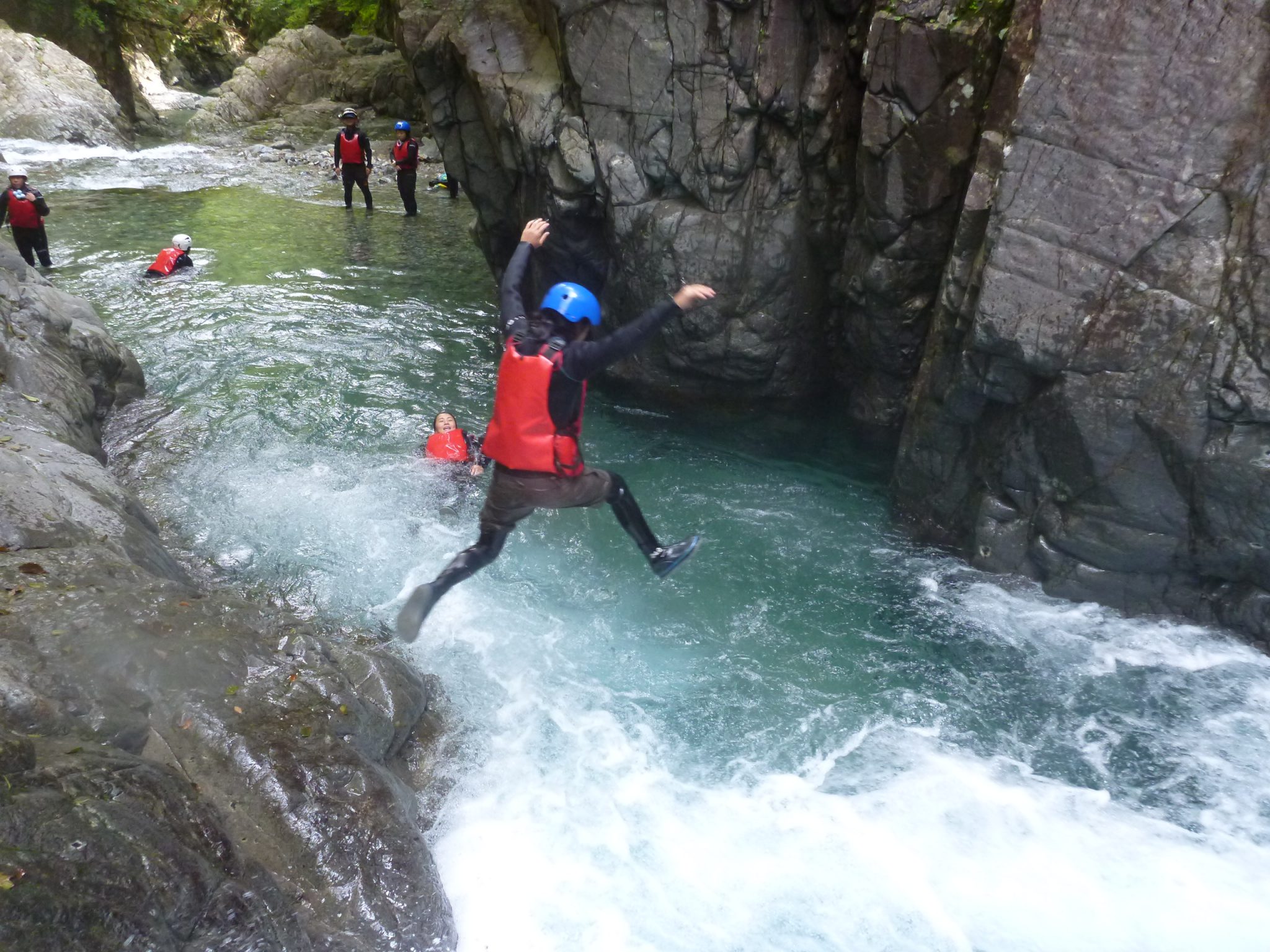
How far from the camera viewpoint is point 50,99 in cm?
2231

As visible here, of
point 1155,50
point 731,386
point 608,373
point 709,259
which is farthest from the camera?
point 608,373

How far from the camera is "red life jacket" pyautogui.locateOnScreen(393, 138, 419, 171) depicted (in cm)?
1642

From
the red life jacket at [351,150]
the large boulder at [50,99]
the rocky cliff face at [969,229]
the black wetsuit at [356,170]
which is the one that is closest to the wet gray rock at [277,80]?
the large boulder at [50,99]

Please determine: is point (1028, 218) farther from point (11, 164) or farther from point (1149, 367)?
point (11, 164)

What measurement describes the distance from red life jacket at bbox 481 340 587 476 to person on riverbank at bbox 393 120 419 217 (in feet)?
42.5

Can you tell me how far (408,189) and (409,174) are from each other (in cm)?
38

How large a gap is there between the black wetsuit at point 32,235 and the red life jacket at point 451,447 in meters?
7.52

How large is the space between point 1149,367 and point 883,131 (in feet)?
8.67

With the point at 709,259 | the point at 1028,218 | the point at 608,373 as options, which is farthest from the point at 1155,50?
the point at 608,373

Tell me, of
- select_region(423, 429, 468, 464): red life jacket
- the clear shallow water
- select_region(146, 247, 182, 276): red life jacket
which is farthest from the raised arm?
select_region(146, 247, 182, 276): red life jacket

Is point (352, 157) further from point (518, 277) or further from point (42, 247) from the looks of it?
point (518, 277)

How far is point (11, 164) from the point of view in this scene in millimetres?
19484

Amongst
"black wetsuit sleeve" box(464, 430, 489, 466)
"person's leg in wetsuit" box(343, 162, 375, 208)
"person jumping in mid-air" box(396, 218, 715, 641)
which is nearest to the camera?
"person jumping in mid-air" box(396, 218, 715, 641)

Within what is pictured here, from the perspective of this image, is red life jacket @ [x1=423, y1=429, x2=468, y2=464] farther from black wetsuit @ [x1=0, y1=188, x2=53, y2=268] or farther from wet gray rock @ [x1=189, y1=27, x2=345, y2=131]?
wet gray rock @ [x1=189, y1=27, x2=345, y2=131]
